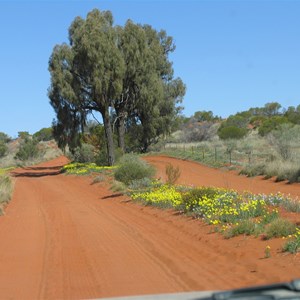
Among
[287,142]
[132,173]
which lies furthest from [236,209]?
[287,142]

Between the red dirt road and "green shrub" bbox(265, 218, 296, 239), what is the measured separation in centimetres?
27

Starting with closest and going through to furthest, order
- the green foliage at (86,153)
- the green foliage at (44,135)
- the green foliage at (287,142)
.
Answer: the green foliage at (287,142) < the green foliage at (86,153) < the green foliage at (44,135)

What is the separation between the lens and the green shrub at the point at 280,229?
10.8m

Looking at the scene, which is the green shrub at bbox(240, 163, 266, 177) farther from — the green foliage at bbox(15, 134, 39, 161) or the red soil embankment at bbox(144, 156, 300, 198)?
the green foliage at bbox(15, 134, 39, 161)

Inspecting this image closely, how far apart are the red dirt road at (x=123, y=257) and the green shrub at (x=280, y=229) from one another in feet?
0.89

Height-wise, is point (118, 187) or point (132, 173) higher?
point (132, 173)

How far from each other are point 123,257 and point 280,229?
337cm

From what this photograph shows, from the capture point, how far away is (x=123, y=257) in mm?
10469

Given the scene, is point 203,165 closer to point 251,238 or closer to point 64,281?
point 251,238

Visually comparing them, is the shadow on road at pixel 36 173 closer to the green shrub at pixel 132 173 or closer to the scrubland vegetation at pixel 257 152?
the scrubland vegetation at pixel 257 152

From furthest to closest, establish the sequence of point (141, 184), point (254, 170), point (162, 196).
Answer: point (254, 170) → point (141, 184) → point (162, 196)

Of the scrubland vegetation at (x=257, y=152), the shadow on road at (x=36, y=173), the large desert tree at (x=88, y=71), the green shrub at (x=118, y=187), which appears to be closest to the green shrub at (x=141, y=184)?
the green shrub at (x=118, y=187)

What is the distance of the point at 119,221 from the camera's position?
51.4ft

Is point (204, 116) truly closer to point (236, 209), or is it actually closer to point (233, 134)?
point (233, 134)
